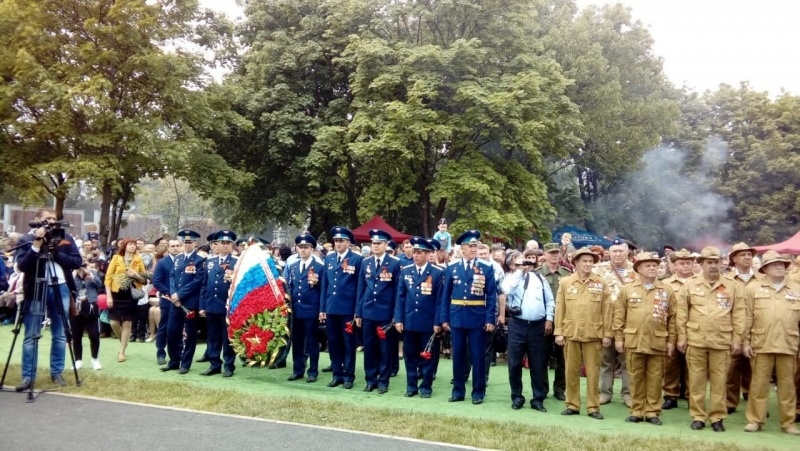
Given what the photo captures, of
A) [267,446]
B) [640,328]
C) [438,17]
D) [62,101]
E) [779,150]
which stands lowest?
[267,446]

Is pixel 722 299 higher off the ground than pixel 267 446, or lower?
higher

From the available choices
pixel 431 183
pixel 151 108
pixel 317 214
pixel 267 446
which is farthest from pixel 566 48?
pixel 267 446

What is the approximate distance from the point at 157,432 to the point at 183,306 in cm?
325

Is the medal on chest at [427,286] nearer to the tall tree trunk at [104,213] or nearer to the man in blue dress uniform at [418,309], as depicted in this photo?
the man in blue dress uniform at [418,309]

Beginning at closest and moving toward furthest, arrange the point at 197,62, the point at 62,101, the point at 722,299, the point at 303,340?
the point at 722,299
the point at 303,340
the point at 62,101
the point at 197,62

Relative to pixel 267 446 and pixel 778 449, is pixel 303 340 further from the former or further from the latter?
pixel 778 449

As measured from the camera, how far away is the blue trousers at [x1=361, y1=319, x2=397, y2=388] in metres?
8.17

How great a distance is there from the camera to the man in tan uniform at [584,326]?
6996 mm

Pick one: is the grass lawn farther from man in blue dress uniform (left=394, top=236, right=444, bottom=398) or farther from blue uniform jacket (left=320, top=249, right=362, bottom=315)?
blue uniform jacket (left=320, top=249, right=362, bottom=315)

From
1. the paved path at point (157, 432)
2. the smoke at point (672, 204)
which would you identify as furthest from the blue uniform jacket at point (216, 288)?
the smoke at point (672, 204)

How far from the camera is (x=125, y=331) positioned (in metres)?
9.83

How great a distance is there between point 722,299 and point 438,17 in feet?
55.9

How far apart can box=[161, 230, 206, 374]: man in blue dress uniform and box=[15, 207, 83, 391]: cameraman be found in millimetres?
1484

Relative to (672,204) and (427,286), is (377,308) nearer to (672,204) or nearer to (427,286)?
(427,286)
